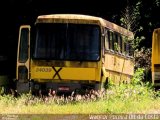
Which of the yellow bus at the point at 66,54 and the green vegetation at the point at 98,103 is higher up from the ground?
the yellow bus at the point at 66,54

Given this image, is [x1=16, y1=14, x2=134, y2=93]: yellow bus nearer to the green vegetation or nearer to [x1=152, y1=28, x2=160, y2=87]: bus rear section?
the green vegetation

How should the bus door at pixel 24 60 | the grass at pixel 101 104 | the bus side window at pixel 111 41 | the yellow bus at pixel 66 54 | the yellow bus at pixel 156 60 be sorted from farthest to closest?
the yellow bus at pixel 156 60 → the bus side window at pixel 111 41 → the bus door at pixel 24 60 → the yellow bus at pixel 66 54 → the grass at pixel 101 104

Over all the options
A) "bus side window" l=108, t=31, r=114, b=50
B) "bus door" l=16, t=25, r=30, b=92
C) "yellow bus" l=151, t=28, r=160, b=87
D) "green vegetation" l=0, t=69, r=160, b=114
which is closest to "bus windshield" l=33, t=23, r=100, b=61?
"bus door" l=16, t=25, r=30, b=92

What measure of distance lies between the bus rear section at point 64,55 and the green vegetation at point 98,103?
188cm

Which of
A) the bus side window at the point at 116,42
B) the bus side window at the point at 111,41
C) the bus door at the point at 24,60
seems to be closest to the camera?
the bus door at the point at 24,60

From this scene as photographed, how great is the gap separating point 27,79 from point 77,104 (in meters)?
4.60

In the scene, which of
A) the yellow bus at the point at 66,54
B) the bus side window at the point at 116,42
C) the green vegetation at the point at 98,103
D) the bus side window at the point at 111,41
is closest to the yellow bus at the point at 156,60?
the bus side window at the point at 116,42

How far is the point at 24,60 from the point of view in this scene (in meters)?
22.1

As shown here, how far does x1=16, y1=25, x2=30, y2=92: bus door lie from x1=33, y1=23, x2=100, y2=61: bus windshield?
788 mm

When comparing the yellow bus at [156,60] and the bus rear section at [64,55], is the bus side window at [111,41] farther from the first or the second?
the bus rear section at [64,55]

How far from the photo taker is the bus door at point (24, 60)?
2161 cm

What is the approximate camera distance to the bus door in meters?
21.6

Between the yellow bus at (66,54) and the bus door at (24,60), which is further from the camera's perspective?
the bus door at (24,60)

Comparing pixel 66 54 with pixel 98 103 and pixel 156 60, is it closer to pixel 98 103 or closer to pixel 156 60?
pixel 156 60
